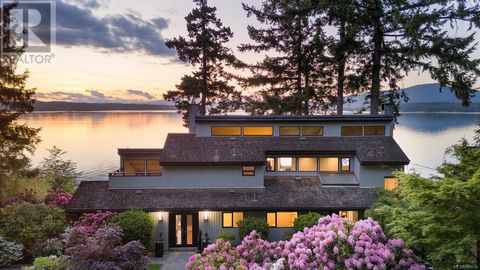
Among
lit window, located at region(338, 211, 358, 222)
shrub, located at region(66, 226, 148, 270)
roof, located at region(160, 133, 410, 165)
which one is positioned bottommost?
lit window, located at region(338, 211, 358, 222)

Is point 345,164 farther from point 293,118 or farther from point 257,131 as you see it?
point 257,131

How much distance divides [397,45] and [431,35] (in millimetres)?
2560

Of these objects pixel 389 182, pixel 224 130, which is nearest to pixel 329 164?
pixel 389 182

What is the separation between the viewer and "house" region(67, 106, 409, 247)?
66.7 feet

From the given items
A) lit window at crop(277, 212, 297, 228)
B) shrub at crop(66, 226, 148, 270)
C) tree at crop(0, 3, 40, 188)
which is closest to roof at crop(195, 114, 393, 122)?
lit window at crop(277, 212, 297, 228)

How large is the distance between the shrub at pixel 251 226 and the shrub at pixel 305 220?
1.67 metres

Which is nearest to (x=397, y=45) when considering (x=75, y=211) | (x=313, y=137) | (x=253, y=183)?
(x=313, y=137)

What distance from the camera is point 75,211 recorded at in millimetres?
19578

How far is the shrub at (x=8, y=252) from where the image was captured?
16500 millimetres

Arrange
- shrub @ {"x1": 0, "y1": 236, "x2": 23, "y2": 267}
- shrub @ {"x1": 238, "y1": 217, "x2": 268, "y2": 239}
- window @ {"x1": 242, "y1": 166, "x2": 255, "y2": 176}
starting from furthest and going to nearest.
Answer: window @ {"x1": 242, "y1": 166, "x2": 255, "y2": 176}, shrub @ {"x1": 238, "y1": 217, "x2": 268, "y2": 239}, shrub @ {"x1": 0, "y1": 236, "x2": 23, "y2": 267}

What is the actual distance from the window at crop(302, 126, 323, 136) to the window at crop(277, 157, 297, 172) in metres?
2.19

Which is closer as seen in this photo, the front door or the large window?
the front door
